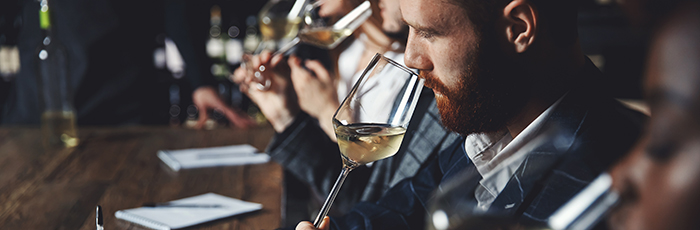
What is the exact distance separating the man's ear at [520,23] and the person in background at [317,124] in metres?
0.46

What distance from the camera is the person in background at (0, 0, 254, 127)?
2.26 metres

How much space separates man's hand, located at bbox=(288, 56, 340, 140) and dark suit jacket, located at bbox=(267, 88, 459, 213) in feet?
0.08

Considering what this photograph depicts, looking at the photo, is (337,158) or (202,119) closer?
(337,158)

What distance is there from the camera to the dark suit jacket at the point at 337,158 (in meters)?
1.19

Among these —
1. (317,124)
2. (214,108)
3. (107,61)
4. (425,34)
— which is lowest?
(214,108)

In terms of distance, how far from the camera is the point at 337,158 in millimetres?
1370

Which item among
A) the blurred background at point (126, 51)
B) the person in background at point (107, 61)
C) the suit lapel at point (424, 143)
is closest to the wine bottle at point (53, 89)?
the blurred background at point (126, 51)

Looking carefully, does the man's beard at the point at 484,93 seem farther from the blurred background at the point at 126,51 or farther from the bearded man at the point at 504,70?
the blurred background at the point at 126,51

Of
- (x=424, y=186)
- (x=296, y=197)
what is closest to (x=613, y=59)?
(x=296, y=197)

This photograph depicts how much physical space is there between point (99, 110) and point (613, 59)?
2.44 m

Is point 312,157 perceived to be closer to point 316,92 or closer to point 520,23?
point 316,92

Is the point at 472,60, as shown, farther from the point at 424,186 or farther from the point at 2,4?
the point at 2,4

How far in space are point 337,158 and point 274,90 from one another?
9.3 inches

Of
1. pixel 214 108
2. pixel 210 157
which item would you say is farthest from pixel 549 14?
pixel 214 108
